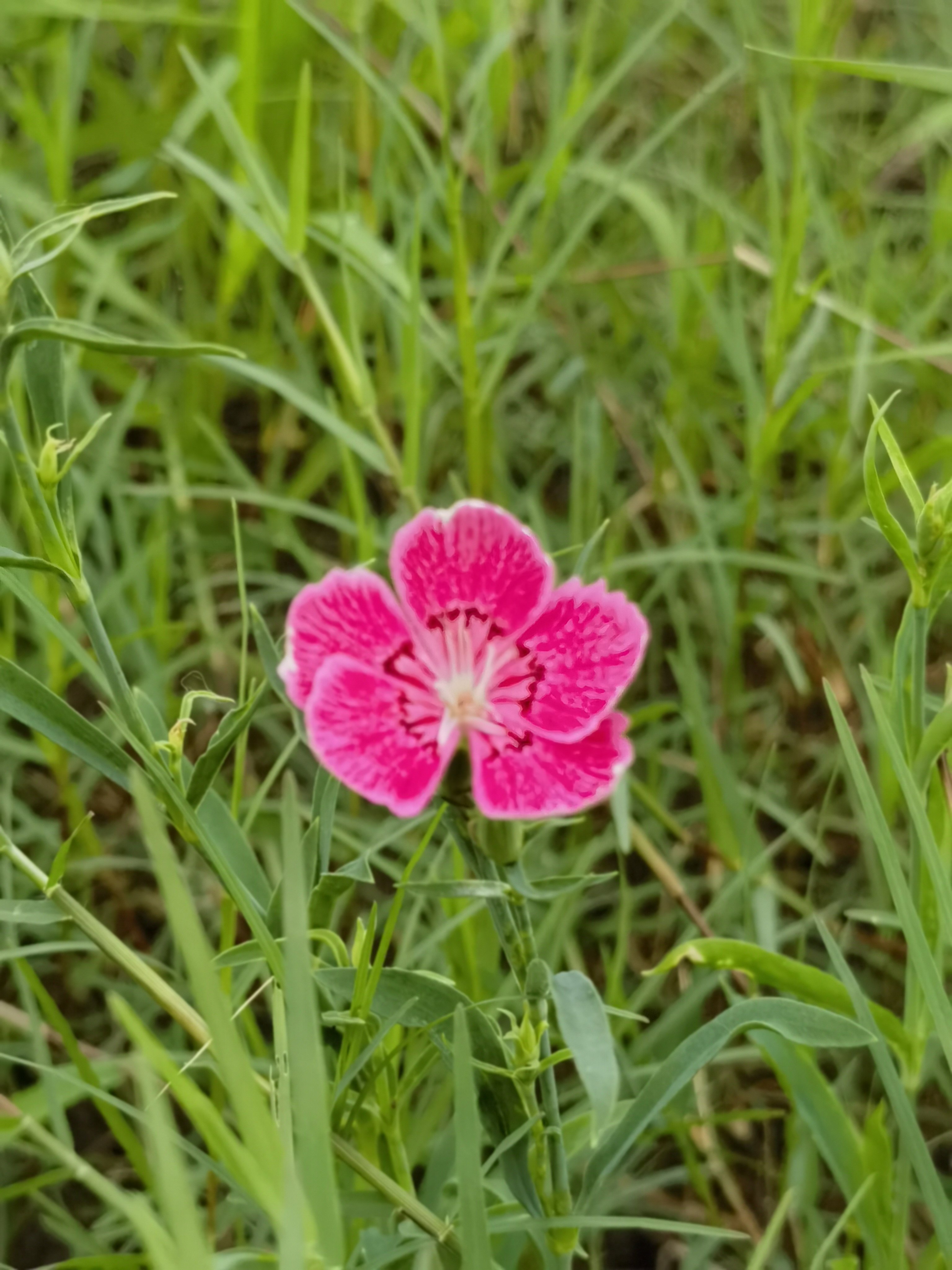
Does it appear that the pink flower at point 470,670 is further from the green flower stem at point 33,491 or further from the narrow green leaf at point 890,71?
the narrow green leaf at point 890,71

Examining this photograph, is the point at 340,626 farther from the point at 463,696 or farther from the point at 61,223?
the point at 61,223

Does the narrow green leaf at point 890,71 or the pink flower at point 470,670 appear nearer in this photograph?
the pink flower at point 470,670

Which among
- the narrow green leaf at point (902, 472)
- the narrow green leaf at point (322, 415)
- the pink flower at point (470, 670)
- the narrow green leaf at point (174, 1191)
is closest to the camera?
the narrow green leaf at point (174, 1191)

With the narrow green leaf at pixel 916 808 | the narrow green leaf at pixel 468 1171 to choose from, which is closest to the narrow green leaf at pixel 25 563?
the narrow green leaf at pixel 468 1171

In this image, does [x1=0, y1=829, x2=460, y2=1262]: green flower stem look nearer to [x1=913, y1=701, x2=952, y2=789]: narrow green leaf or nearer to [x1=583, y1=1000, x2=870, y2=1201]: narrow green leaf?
[x1=583, y1=1000, x2=870, y2=1201]: narrow green leaf

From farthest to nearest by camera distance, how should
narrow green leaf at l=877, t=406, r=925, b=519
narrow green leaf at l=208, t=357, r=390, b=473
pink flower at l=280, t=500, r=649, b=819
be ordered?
narrow green leaf at l=208, t=357, r=390, b=473 → narrow green leaf at l=877, t=406, r=925, b=519 → pink flower at l=280, t=500, r=649, b=819

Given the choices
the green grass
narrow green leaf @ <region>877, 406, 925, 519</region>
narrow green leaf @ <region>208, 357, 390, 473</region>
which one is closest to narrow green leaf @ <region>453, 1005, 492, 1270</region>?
the green grass

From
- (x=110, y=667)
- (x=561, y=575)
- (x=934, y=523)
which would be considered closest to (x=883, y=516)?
(x=934, y=523)
